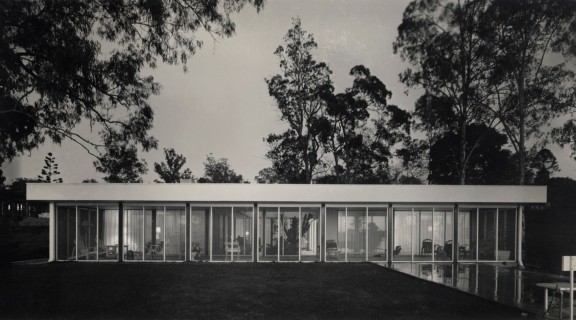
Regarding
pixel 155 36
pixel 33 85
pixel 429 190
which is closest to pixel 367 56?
pixel 429 190

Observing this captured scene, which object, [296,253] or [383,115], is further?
[383,115]

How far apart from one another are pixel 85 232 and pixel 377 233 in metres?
10.7

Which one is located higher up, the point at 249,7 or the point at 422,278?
the point at 249,7

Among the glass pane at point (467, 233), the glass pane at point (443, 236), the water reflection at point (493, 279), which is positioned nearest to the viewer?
the water reflection at point (493, 279)

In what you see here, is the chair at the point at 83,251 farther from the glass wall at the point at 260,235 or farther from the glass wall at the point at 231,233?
the glass wall at the point at 231,233

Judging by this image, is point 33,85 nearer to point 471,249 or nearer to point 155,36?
point 155,36

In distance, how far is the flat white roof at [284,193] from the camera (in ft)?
60.7

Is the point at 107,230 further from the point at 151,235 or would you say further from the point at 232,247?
the point at 232,247

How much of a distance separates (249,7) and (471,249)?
12456mm

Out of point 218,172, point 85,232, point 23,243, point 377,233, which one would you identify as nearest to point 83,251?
point 85,232

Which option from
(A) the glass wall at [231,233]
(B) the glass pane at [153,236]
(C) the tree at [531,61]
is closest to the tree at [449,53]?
(C) the tree at [531,61]

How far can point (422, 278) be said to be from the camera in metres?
14.3

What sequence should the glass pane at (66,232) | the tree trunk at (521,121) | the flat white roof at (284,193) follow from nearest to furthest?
the flat white roof at (284,193) → the glass pane at (66,232) → the tree trunk at (521,121)

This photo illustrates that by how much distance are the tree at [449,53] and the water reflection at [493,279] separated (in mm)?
11005
